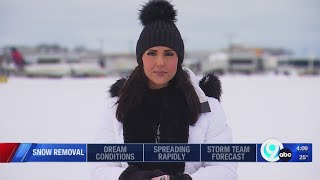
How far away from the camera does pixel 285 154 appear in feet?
7.03

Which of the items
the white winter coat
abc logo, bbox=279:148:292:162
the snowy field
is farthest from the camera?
the snowy field

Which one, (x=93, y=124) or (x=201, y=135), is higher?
(x=93, y=124)

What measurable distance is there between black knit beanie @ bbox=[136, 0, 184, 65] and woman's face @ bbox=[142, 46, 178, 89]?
0.02 meters

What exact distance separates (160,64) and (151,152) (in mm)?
424

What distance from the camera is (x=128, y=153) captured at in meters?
1.82

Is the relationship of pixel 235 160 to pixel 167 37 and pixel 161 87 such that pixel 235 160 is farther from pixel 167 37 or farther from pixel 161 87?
pixel 167 37

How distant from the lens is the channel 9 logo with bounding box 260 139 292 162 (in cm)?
214

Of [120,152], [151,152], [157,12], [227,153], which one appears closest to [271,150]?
[227,153]

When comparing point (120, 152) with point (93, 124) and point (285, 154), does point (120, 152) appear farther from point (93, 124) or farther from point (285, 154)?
point (93, 124)

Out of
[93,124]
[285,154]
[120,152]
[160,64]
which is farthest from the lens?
[93,124]

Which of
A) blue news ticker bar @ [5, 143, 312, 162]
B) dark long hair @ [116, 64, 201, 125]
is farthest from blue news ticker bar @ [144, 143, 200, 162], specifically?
dark long hair @ [116, 64, 201, 125]

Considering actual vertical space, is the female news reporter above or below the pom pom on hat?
below

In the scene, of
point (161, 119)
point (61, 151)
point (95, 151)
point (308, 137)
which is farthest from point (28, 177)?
point (308, 137)

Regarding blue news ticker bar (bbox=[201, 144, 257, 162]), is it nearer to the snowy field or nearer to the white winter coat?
the white winter coat
